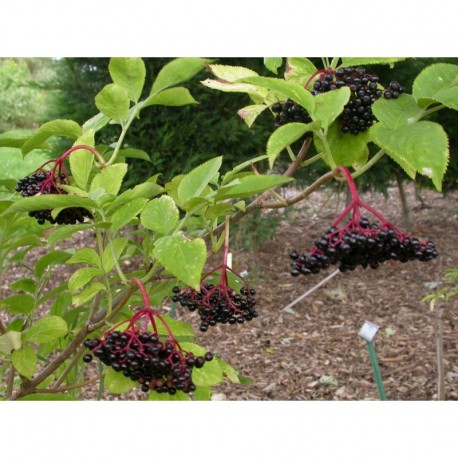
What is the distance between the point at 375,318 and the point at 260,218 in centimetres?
119

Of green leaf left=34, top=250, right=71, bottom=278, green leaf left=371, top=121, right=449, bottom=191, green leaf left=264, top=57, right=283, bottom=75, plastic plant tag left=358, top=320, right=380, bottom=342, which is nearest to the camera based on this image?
green leaf left=371, top=121, right=449, bottom=191

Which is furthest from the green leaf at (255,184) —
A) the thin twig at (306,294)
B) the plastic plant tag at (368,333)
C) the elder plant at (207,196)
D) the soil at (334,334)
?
the thin twig at (306,294)

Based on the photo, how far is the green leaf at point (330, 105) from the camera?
74 cm

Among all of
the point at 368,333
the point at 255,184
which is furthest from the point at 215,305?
the point at 368,333

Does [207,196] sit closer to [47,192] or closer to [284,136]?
[284,136]

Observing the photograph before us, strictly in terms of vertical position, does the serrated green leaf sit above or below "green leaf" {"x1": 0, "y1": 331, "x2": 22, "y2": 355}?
above

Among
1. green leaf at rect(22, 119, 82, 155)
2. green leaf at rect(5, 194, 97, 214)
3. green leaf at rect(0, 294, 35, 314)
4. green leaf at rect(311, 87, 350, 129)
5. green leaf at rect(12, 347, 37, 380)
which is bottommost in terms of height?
green leaf at rect(0, 294, 35, 314)

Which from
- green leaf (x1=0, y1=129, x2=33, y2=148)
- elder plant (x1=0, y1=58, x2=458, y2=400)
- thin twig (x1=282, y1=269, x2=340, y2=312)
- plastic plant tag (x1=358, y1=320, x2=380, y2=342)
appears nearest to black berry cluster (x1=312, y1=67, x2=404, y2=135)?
elder plant (x1=0, y1=58, x2=458, y2=400)

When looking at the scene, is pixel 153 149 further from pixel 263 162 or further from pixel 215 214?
pixel 215 214

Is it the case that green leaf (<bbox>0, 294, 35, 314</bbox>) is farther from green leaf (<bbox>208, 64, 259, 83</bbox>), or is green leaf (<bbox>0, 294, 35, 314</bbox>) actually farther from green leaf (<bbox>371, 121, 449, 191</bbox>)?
green leaf (<bbox>371, 121, 449, 191</bbox>)

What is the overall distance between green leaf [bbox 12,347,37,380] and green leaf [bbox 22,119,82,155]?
38cm

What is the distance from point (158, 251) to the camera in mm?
750

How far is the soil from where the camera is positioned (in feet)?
11.1

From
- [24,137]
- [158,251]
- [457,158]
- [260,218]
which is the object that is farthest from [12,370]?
[457,158]
